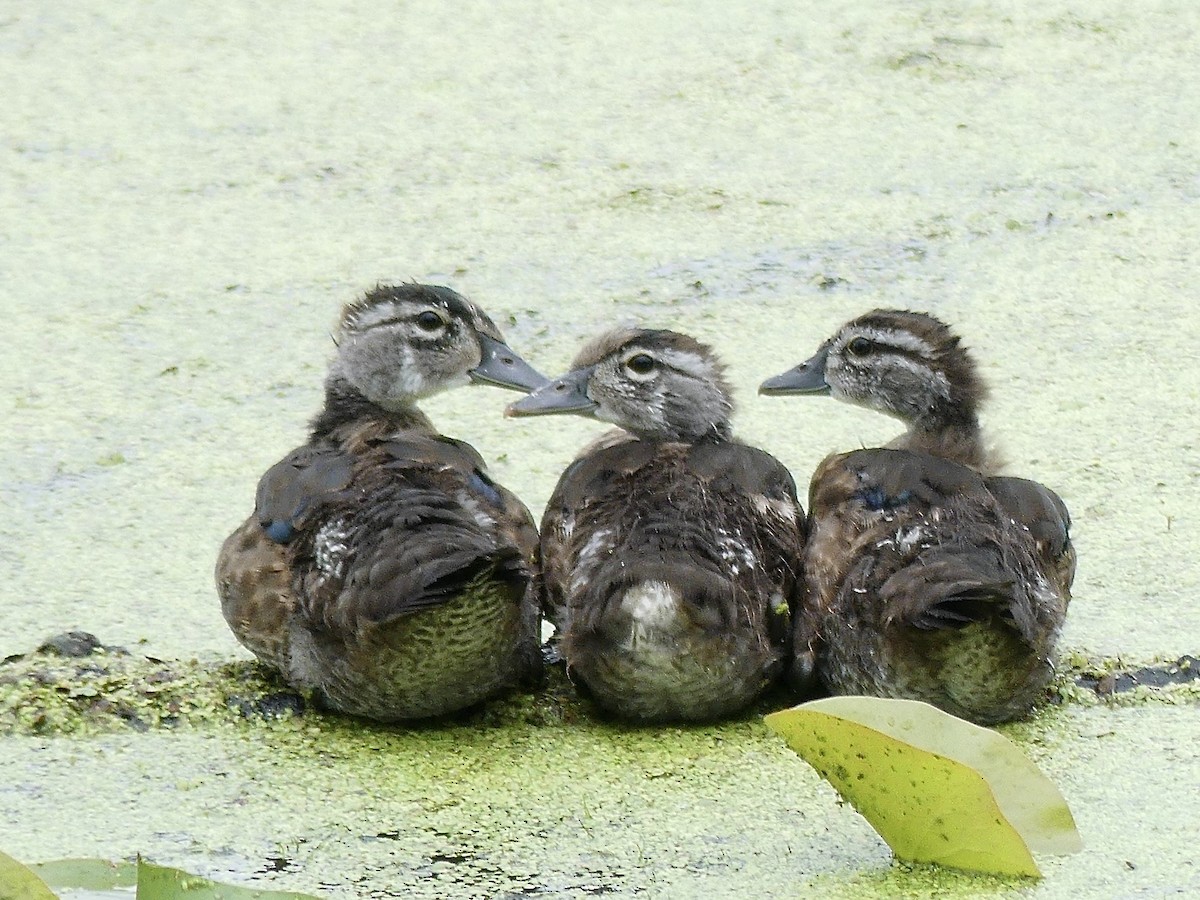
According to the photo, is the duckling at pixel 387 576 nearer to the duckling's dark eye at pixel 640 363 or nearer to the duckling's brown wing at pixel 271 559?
the duckling's brown wing at pixel 271 559

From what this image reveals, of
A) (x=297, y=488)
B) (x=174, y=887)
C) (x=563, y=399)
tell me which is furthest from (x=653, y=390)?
(x=174, y=887)

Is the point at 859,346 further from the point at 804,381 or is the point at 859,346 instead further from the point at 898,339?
the point at 804,381

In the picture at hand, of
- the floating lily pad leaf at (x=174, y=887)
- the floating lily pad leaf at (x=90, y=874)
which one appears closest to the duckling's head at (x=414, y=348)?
the floating lily pad leaf at (x=90, y=874)

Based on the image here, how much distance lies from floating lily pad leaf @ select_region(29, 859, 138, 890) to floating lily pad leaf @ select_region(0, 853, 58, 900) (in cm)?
41

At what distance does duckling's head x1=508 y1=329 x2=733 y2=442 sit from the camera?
5.36 m

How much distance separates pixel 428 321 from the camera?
5.71 meters

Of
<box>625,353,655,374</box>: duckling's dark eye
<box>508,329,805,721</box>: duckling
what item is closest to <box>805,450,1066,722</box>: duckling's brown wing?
<box>508,329,805,721</box>: duckling

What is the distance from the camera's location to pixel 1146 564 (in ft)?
18.3

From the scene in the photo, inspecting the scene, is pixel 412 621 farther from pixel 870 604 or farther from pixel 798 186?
pixel 798 186

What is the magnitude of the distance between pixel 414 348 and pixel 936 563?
1829 millimetres

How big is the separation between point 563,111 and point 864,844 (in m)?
5.56

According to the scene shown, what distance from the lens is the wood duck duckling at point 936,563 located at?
445 cm

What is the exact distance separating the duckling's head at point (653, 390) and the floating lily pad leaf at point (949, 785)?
5.15ft

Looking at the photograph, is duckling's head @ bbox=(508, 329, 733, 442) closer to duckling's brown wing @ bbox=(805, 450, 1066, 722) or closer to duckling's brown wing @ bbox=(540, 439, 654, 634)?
duckling's brown wing @ bbox=(540, 439, 654, 634)
